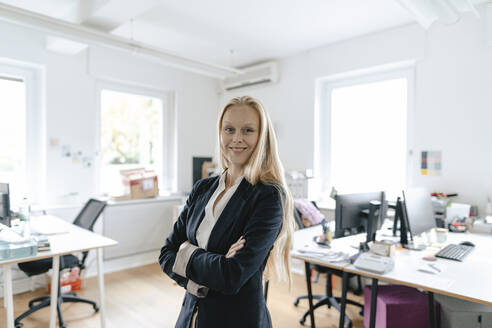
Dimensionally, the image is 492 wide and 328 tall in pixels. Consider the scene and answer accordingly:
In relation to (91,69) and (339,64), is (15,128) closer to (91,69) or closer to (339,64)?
(91,69)

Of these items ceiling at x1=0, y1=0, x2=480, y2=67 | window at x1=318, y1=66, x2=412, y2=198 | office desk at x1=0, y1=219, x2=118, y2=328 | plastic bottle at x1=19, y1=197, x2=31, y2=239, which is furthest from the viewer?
window at x1=318, y1=66, x2=412, y2=198

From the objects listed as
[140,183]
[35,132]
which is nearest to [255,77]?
[140,183]

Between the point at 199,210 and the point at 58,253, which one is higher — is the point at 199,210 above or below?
above

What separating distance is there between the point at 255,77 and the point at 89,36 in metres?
2.46

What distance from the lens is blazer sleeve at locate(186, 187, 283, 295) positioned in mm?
1127

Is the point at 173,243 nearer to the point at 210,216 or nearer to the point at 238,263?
the point at 210,216

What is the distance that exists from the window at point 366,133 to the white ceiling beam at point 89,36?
168 centimetres

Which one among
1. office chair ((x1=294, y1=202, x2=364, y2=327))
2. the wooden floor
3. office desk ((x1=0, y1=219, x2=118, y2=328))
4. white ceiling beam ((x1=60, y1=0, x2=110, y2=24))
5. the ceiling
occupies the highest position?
the ceiling

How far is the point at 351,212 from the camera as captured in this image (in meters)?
2.56

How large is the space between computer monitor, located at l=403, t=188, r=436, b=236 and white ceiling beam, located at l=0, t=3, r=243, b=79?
265cm

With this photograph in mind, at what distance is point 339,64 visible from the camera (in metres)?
4.23

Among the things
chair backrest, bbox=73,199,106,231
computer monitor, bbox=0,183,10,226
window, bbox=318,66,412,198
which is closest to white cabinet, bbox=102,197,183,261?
chair backrest, bbox=73,199,106,231

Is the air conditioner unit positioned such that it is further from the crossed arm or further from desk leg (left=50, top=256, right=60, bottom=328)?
the crossed arm

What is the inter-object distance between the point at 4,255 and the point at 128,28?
2.66 m
